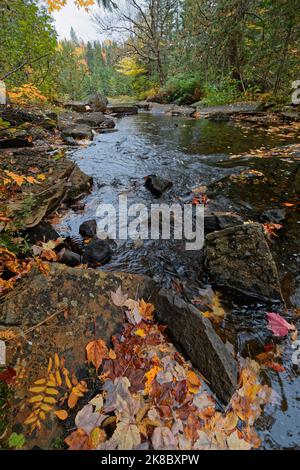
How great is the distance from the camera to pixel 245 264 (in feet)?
8.06

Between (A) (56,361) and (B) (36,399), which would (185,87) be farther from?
(B) (36,399)

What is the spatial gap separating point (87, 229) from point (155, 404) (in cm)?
232

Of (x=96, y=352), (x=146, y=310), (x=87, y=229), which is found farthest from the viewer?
(x=87, y=229)

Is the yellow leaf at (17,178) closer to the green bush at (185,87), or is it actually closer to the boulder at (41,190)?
the boulder at (41,190)

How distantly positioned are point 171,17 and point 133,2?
359 centimetres

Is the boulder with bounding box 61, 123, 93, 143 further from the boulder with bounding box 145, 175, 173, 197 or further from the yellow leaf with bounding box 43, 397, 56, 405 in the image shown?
the yellow leaf with bounding box 43, 397, 56, 405

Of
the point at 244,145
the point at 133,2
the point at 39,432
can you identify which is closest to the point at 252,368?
the point at 39,432

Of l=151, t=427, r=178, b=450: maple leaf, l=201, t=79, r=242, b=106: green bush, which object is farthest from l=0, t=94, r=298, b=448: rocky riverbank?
l=201, t=79, r=242, b=106: green bush

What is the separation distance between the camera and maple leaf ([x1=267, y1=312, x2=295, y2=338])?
205cm

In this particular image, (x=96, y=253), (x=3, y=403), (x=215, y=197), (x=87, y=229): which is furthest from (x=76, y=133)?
(x=3, y=403)

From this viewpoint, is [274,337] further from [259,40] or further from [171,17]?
[171,17]

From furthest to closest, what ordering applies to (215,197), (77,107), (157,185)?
1. (77,107)
2. (157,185)
3. (215,197)

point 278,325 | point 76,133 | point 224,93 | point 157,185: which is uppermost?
point 224,93

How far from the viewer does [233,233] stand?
8.49 ft
